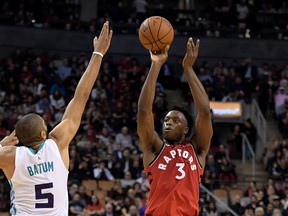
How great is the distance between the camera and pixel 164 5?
2758 centimetres

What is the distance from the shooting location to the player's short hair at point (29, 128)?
5.17 m

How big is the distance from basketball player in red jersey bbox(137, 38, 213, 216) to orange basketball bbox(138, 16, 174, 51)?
27 cm

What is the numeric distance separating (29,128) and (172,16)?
780 inches

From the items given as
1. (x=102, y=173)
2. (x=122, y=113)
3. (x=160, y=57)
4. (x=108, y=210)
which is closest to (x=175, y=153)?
(x=160, y=57)

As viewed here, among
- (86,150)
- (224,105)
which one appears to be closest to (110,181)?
(86,150)

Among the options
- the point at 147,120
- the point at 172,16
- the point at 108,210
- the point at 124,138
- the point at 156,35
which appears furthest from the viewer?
A: the point at 172,16

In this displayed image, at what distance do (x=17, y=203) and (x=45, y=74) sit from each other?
51.0 ft

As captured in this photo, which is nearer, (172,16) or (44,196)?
(44,196)

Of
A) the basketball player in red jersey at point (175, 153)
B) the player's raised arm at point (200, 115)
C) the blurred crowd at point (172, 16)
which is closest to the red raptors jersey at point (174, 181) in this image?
the basketball player in red jersey at point (175, 153)

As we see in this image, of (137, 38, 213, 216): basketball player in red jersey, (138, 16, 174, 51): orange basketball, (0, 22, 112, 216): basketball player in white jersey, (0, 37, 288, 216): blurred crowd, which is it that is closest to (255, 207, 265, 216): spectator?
(0, 37, 288, 216): blurred crowd

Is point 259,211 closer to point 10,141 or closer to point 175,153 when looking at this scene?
point 175,153

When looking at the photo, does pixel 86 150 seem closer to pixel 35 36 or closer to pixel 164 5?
pixel 35 36

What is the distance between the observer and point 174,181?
19.7 ft

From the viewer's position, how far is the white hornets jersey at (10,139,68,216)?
5.16 meters
